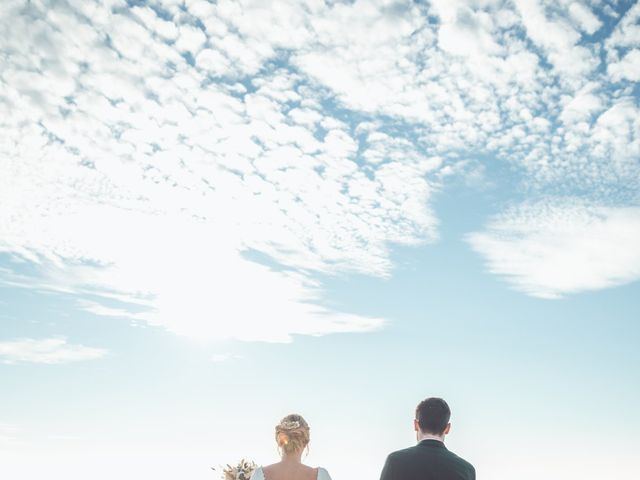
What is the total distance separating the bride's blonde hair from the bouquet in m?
0.94

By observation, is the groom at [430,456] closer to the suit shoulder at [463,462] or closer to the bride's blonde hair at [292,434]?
the suit shoulder at [463,462]

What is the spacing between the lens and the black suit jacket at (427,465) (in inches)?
254

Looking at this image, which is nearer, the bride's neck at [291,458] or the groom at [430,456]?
the groom at [430,456]

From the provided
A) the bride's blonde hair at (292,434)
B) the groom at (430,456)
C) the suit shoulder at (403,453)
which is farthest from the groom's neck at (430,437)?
the bride's blonde hair at (292,434)

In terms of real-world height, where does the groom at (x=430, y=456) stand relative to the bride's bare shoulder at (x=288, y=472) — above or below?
above

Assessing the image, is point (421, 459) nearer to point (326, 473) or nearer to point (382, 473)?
point (382, 473)

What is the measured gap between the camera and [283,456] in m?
8.59

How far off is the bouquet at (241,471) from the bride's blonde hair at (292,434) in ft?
3.07

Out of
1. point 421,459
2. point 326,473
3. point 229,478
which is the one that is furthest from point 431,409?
point 229,478

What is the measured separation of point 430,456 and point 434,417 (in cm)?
45

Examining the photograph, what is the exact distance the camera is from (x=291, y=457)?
8602mm

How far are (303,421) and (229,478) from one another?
163cm

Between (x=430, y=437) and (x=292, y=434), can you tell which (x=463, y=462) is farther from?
(x=292, y=434)

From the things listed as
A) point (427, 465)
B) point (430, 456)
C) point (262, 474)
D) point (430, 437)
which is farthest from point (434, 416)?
point (262, 474)
